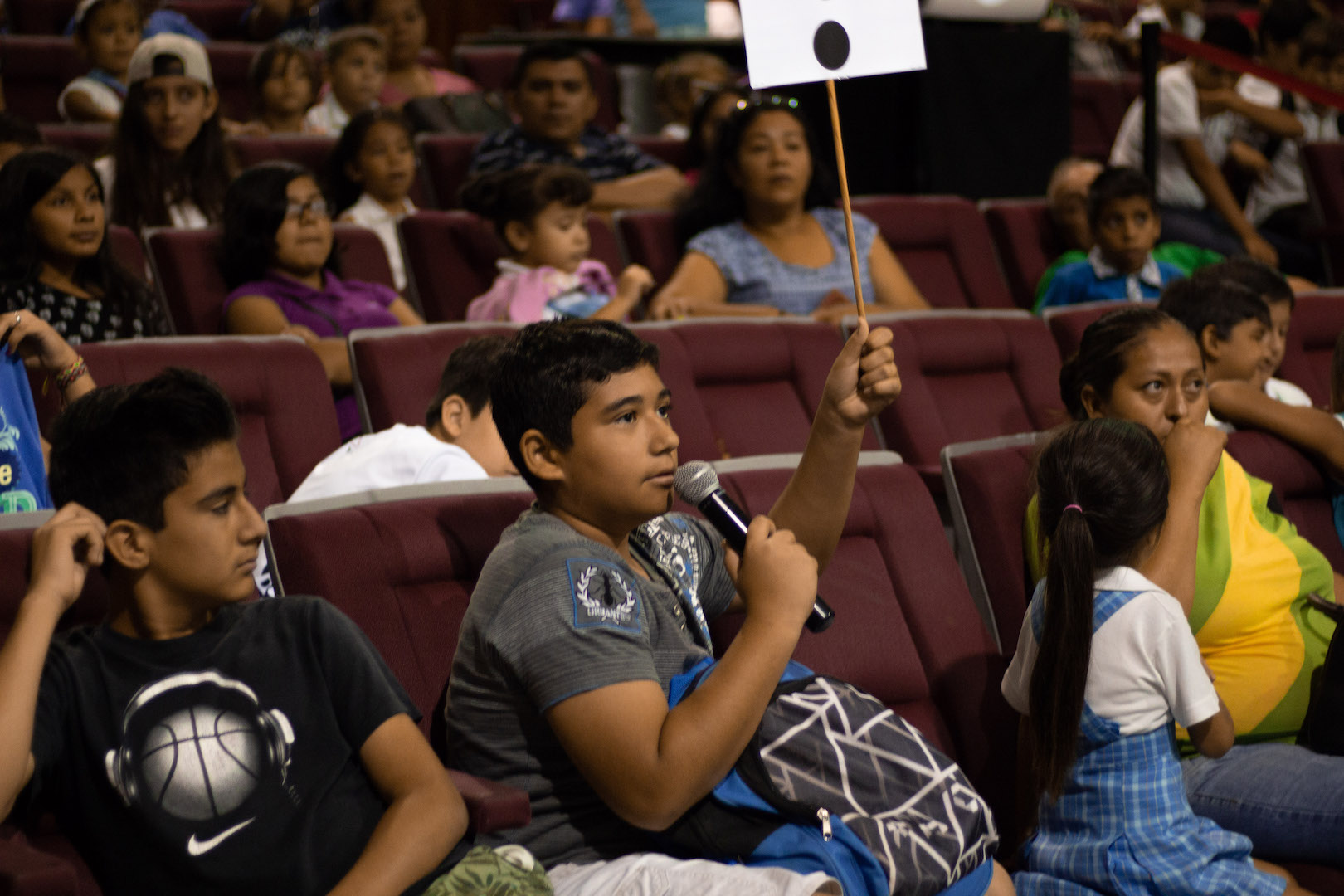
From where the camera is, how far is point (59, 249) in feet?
8.54

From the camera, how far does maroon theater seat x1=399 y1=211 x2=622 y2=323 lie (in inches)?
136

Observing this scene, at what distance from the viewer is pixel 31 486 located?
1839mm

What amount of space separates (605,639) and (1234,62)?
391 centimetres

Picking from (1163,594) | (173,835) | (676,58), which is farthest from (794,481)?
(676,58)

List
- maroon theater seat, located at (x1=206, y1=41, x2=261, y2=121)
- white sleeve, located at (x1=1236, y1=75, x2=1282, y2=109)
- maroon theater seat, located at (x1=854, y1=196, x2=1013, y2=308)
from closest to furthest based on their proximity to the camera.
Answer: maroon theater seat, located at (x1=854, y1=196, x2=1013, y2=308) → maroon theater seat, located at (x1=206, y1=41, x2=261, y2=121) → white sleeve, located at (x1=1236, y1=75, x2=1282, y2=109)

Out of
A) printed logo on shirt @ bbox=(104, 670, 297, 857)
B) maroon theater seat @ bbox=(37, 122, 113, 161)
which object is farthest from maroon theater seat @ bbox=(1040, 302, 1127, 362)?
maroon theater seat @ bbox=(37, 122, 113, 161)

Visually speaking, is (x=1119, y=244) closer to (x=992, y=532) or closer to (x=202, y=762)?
(x=992, y=532)

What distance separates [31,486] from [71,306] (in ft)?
2.75

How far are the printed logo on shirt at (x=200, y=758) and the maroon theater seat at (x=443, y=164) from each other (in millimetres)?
3080

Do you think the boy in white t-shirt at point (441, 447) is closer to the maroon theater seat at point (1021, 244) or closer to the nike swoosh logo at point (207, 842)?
the nike swoosh logo at point (207, 842)

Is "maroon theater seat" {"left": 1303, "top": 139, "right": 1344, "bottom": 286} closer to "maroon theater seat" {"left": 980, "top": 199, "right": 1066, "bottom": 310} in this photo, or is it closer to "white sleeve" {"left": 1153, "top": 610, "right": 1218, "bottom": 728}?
"maroon theater seat" {"left": 980, "top": 199, "right": 1066, "bottom": 310}

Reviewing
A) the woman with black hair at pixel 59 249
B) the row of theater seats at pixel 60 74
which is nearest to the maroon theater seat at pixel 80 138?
the row of theater seats at pixel 60 74

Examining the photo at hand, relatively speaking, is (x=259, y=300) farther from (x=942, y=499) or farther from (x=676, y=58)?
(x=676, y=58)

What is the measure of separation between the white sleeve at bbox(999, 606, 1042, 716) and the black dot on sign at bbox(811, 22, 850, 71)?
70 cm
